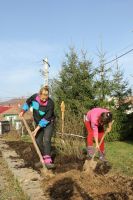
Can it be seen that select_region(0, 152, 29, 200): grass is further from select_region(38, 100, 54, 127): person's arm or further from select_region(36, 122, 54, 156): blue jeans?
select_region(38, 100, 54, 127): person's arm

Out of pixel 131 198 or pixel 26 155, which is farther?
pixel 26 155

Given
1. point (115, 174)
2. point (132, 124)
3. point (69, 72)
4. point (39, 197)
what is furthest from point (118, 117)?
point (39, 197)

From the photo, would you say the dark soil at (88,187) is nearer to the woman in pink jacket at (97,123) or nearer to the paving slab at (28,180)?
the paving slab at (28,180)

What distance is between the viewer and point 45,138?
361 inches

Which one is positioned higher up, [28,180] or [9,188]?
[28,180]

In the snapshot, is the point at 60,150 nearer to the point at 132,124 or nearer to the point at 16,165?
the point at 16,165

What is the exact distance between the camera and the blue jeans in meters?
9.10

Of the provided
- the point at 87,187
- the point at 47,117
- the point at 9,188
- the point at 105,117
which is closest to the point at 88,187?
the point at 87,187

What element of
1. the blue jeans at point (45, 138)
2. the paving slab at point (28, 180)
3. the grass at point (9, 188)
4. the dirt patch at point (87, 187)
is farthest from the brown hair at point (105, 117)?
the grass at point (9, 188)

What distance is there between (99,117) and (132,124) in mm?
12621

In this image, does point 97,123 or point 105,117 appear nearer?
point 105,117

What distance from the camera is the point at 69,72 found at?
22953 mm

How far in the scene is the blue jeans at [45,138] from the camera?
9.10 meters

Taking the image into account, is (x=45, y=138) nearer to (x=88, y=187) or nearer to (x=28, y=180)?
(x=28, y=180)
